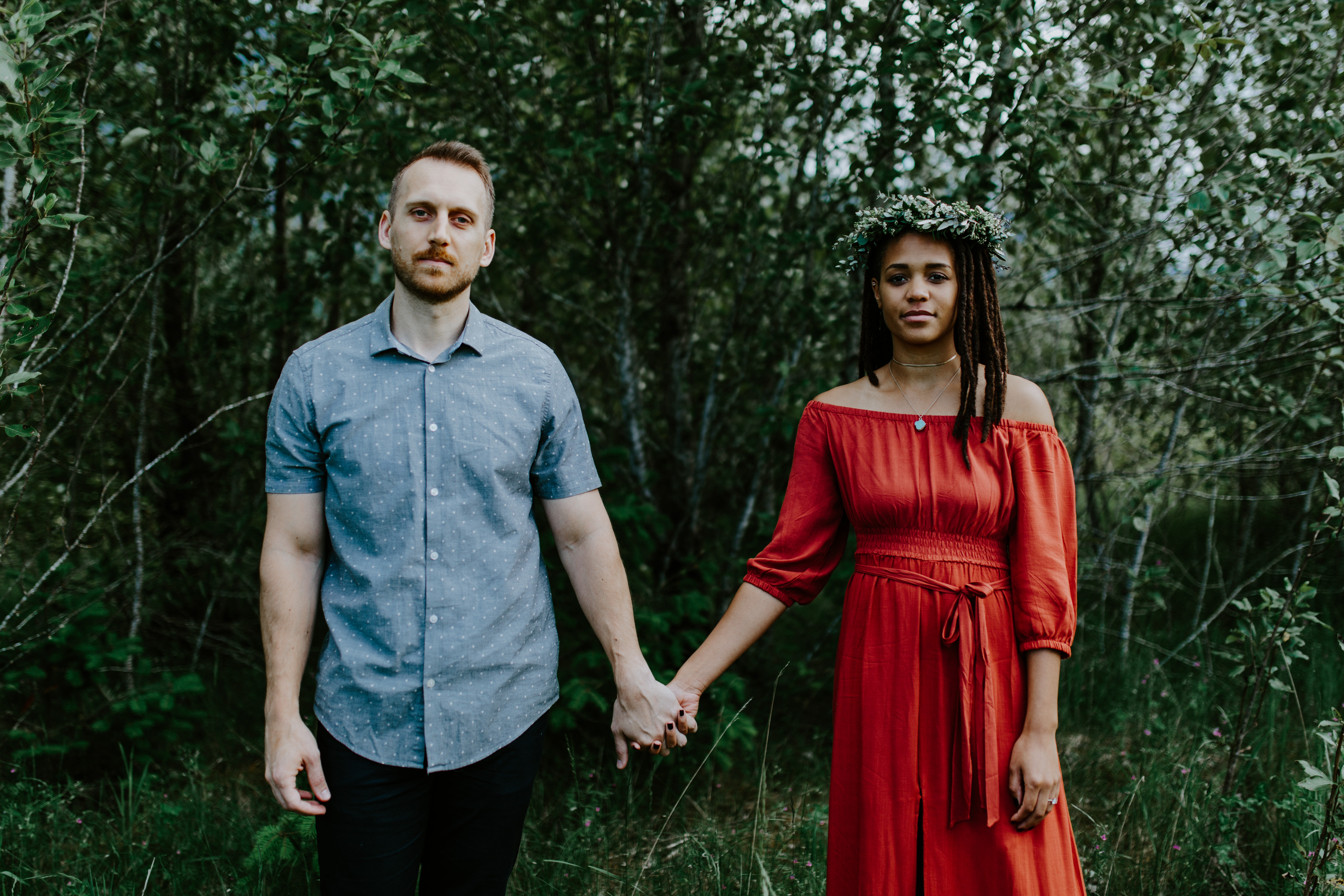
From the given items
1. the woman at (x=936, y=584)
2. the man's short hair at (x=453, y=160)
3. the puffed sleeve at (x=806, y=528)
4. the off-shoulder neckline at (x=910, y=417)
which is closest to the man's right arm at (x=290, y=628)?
the man's short hair at (x=453, y=160)

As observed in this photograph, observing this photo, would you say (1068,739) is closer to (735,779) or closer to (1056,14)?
(735,779)

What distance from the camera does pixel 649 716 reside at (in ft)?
6.89

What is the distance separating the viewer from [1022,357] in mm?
5336

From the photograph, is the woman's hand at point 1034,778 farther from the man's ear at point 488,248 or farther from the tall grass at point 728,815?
the man's ear at point 488,248

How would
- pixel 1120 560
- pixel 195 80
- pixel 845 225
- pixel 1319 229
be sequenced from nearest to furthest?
1. pixel 1319 229
2. pixel 845 225
3. pixel 195 80
4. pixel 1120 560

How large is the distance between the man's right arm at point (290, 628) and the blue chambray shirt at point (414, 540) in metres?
0.04

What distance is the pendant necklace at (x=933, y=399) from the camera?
2010mm

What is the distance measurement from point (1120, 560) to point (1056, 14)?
344cm

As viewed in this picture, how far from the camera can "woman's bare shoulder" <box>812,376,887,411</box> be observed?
6.82ft

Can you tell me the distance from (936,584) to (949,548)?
0.10m

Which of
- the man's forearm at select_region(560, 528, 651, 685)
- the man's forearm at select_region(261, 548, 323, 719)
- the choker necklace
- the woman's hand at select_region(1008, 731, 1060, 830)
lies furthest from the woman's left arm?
the man's forearm at select_region(261, 548, 323, 719)

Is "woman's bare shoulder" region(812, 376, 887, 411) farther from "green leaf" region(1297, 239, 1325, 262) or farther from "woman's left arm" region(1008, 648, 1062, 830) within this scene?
"green leaf" region(1297, 239, 1325, 262)

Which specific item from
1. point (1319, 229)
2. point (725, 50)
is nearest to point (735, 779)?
point (1319, 229)

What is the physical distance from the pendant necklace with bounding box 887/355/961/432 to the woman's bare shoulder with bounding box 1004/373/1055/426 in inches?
5.1
